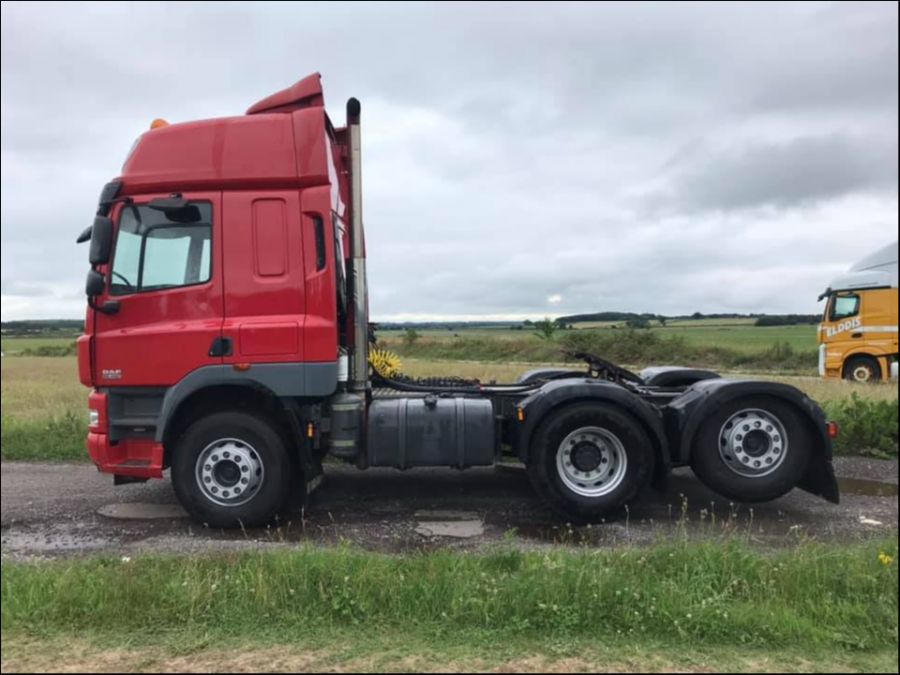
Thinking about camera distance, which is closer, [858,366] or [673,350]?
[858,366]

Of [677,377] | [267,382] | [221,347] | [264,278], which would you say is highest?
[264,278]

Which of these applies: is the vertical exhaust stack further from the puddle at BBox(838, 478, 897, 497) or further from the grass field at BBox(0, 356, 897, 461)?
the puddle at BBox(838, 478, 897, 497)

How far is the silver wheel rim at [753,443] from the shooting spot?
5.91 m

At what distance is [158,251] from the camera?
18.7ft

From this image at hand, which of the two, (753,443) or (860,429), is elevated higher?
(753,443)

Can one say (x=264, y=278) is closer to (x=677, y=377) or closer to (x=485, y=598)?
(x=485, y=598)

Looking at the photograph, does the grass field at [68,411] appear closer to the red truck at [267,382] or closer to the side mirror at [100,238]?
the red truck at [267,382]

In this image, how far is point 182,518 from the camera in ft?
20.0

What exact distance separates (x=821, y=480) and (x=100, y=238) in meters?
6.40

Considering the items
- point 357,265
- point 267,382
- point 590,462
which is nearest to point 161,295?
point 267,382

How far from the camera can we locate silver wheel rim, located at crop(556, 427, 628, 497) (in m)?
5.85

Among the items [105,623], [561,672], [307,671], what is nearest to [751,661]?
[561,672]

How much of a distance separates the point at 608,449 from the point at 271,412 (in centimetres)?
294

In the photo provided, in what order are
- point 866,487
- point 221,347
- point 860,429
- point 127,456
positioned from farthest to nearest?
1. point 860,429
2. point 866,487
3. point 127,456
4. point 221,347
